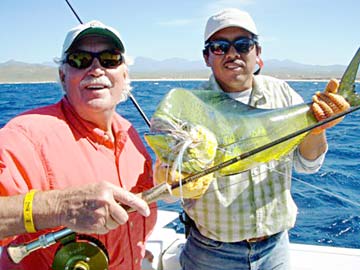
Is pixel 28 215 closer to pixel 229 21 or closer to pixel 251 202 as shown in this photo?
pixel 251 202

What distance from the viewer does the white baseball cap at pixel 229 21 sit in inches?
102

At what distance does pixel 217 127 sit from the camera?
202 cm

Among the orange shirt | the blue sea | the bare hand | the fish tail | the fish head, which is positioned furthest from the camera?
the blue sea

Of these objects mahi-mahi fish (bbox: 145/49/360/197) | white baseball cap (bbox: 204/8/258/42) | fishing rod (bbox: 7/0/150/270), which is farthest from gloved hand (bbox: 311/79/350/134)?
fishing rod (bbox: 7/0/150/270)

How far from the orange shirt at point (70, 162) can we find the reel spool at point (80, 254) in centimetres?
14

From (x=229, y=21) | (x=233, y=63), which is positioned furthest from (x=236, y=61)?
(x=229, y=21)

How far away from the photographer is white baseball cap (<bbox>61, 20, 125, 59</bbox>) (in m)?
2.33

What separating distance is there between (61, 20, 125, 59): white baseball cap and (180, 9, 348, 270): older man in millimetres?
628

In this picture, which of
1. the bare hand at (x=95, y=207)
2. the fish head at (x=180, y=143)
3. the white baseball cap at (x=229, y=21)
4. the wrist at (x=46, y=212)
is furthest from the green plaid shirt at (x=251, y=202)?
the wrist at (x=46, y=212)

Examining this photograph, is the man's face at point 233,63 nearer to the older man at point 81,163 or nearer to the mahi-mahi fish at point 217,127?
the mahi-mahi fish at point 217,127

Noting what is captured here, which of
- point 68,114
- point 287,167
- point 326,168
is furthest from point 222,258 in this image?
point 326,168

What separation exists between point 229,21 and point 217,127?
884 millimetres

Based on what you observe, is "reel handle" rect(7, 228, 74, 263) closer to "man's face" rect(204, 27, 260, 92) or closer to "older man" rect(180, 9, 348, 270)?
"older man" rect(180, 9, 348, 270)

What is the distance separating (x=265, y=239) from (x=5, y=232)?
65.5 inches
